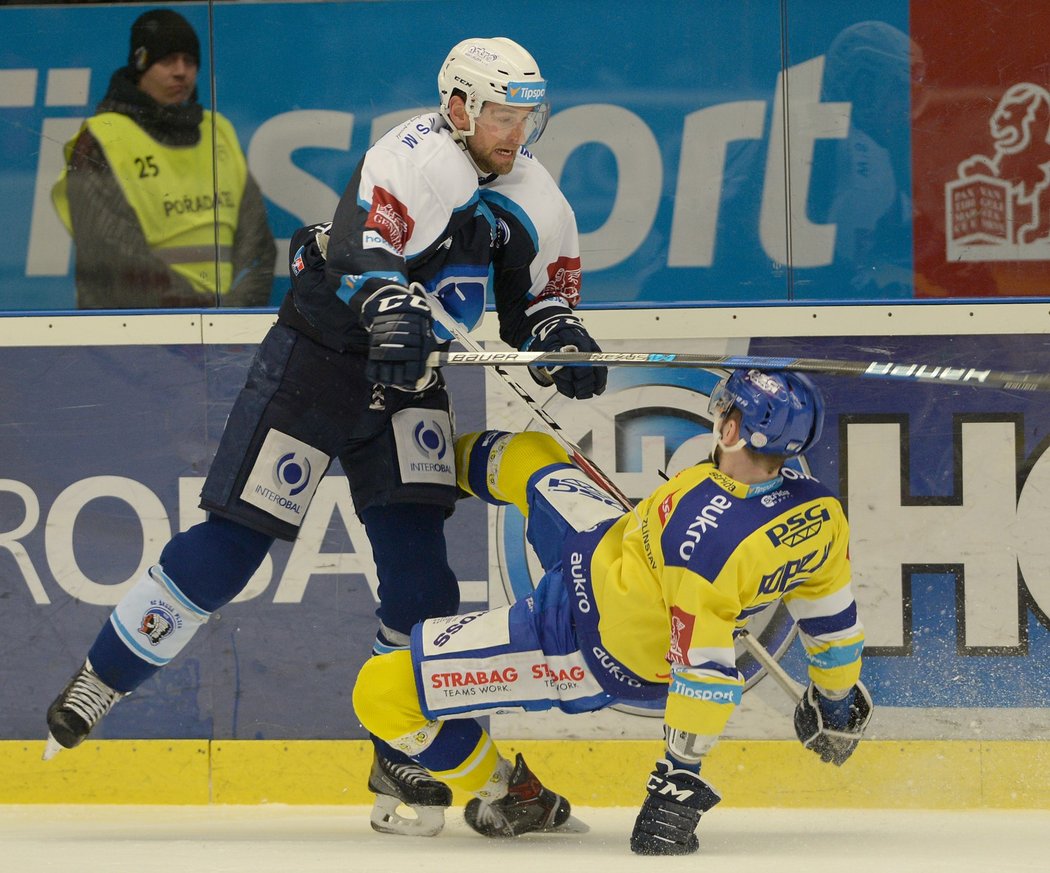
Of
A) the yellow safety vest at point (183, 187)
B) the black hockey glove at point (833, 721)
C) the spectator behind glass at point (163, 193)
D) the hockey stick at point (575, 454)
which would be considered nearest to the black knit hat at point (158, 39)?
the spectator behind glass at point (163, 193)

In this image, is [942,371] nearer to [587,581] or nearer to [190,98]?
[587,581]

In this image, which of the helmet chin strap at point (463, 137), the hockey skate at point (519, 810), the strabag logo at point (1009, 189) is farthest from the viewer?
the strabag logo at point (1009, 189)

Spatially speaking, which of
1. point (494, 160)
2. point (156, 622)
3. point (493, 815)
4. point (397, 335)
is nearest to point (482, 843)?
point (493, 815)

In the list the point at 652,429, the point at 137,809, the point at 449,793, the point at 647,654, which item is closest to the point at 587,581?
the point at 647,654

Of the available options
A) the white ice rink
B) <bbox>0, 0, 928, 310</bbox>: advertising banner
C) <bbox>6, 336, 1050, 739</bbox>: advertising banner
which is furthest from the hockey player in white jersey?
<bbox>0, 0, 928, 310</bbox>: advertising banner

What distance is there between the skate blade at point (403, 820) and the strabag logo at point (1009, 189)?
5.54ft

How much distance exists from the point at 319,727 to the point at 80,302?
1.13m

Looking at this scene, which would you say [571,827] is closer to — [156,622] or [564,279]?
[156,622]

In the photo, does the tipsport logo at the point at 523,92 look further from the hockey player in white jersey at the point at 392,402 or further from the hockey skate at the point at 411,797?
the hockey skate at the point at 411,797

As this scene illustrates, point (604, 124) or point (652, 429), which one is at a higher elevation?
point (604, 124)

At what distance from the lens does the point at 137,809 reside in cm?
359

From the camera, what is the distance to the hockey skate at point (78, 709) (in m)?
2.98

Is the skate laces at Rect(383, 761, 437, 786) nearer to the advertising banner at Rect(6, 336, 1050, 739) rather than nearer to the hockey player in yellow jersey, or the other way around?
the hockey player in yellow jersey

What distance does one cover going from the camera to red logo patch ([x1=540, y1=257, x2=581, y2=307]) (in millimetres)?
3162
